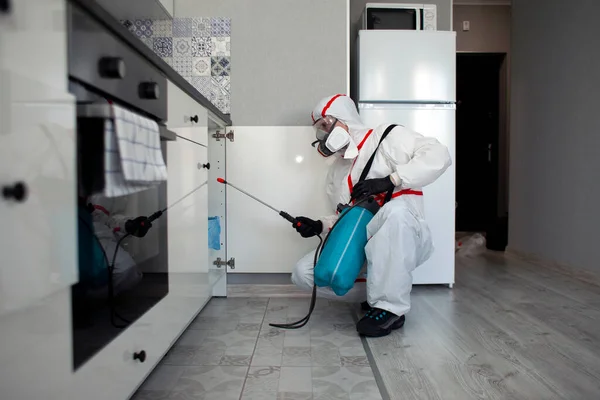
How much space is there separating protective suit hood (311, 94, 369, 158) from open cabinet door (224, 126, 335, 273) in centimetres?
30

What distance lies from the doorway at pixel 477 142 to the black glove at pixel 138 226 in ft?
15.8

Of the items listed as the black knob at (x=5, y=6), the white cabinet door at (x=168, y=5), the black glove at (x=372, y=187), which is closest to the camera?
the black knob at (x=5, y=6)

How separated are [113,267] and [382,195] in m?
1.30

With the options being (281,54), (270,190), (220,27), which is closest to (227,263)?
(270,190)

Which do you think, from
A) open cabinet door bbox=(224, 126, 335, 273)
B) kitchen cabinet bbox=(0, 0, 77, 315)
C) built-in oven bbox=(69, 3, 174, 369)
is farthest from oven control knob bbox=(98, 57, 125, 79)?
open cabinet door bbox=(224, 126, 335, 273)

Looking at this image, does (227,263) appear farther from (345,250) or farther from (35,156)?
(35,156)

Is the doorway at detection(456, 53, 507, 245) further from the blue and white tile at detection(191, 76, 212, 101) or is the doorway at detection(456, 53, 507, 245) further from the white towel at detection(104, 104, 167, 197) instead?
the white towel at detection(104, 104, 167, 197)

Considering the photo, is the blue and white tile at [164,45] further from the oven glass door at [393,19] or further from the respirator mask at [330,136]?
the oven glass door at [393,19]

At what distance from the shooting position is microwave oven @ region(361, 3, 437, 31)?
8.50ft

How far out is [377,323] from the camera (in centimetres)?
171

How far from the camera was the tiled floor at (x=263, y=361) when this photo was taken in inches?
48.8

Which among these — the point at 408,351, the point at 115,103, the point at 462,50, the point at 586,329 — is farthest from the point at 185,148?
the point at 462,50

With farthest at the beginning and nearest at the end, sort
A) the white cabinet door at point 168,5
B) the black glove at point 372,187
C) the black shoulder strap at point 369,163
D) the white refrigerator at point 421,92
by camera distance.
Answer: the white refrigerator at point 421,92 → the white cabinet door at point 168,5 → the black shoulder strap at point 369,163 → the black glove at point 372,187

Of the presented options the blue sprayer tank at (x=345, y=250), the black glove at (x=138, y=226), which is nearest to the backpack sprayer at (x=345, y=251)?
the blue sprayer tank at (x=345, y=250)
